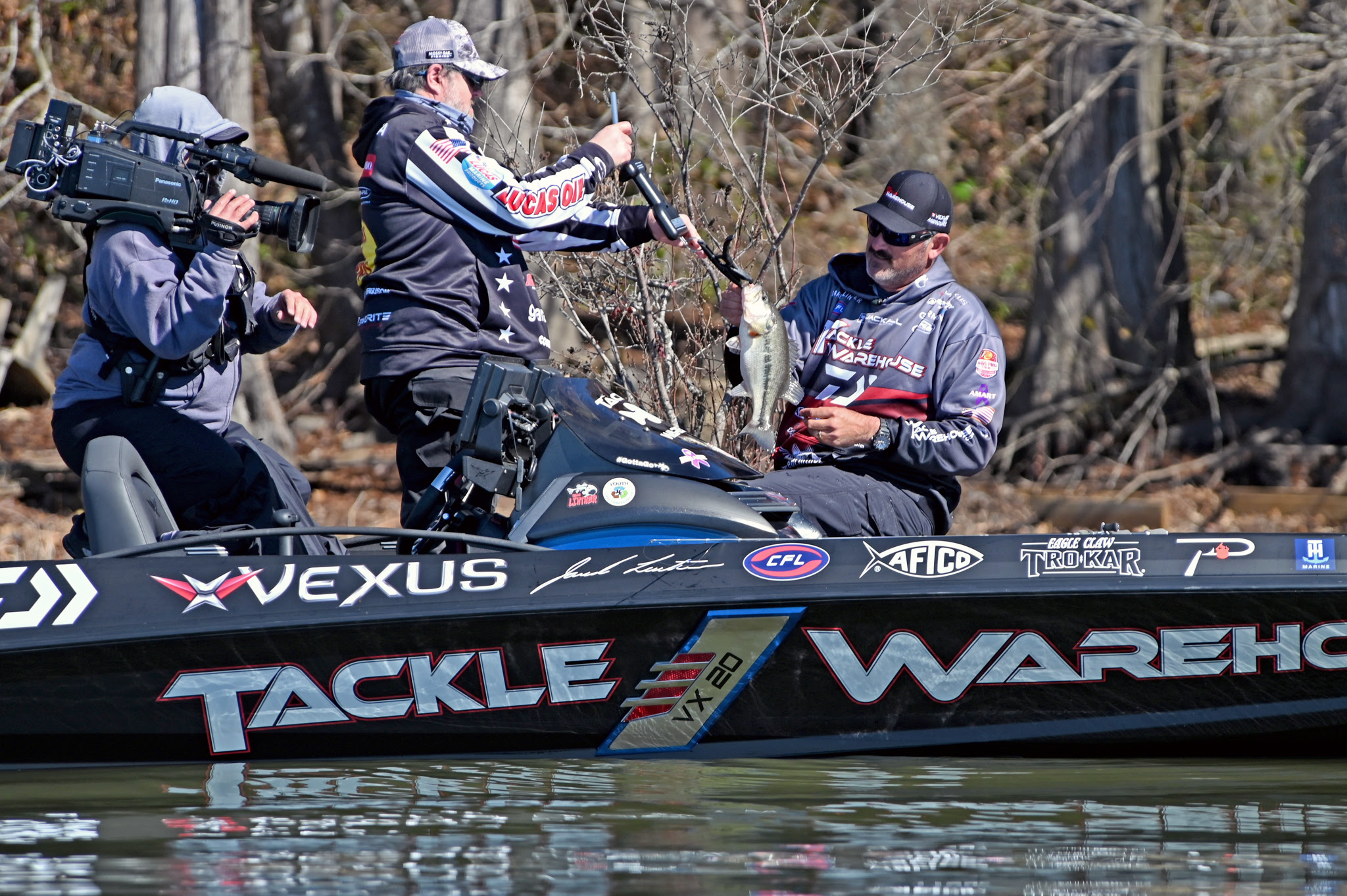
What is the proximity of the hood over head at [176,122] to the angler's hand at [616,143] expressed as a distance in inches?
39.8

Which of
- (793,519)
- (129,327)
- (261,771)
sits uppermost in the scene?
(129,327)

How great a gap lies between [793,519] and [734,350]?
551mm

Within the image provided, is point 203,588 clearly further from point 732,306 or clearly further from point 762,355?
point 732,306

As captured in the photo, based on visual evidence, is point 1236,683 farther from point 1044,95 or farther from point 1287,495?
point 1044,95

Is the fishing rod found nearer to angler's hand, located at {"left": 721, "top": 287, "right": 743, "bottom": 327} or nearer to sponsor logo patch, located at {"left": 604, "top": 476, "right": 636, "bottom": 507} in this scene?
angler's hand, located at {"left": 721, "top": 287, "right": 743, "bottom": 327}

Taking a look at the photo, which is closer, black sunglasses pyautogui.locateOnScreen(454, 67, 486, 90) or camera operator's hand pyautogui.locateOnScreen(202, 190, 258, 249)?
camera operator's hand pyautogui.locateOnScreen(202, 190, 258, 249)

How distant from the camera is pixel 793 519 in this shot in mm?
4227

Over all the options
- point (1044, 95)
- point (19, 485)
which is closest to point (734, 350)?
point (19, 485)

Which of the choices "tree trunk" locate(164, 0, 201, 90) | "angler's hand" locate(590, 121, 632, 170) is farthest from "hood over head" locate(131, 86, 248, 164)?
"tree trunk" locate(164, 0, 201, 90)

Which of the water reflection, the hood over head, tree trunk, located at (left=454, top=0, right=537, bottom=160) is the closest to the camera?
the water reflection
